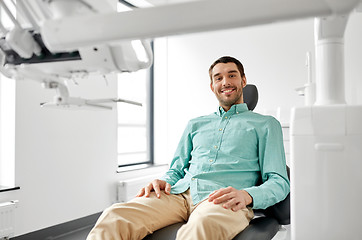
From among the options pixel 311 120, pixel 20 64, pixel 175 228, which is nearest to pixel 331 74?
pixel 311 120

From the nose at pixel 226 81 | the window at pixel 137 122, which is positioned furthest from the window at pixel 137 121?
the nose at pixel 226 81

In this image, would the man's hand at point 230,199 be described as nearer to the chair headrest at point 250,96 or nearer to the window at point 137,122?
the chair headrest at point 250,96

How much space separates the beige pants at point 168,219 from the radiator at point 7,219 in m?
1.08

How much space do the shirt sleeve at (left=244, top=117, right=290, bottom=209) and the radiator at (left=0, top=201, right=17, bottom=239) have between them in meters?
1.50

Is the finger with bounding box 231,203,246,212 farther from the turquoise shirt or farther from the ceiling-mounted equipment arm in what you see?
the ceiling-mounted equipment arm

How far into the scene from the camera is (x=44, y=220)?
236 centimetres

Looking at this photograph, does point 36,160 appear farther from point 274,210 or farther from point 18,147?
point 274,210

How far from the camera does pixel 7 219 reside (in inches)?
81.4

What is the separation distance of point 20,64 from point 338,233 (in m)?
1.15

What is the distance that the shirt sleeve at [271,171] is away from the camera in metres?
1.32

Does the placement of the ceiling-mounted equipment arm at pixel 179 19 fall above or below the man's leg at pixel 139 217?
above

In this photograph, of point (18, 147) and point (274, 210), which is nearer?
point (274, 210)

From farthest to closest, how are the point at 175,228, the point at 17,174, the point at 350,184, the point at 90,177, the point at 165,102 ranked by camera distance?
1. the point at 165,102
2. the point at 90,177
3. the point at 17,174
4. the point at 175,228
5. the point at 350,184

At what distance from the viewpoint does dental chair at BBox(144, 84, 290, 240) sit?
1.16 meters
